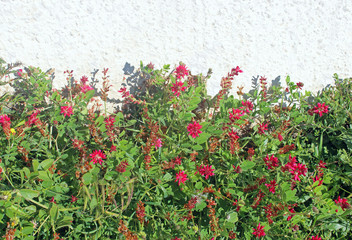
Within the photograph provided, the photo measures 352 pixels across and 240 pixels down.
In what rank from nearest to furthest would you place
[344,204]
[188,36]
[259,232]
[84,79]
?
[259,232] → [344,204] → [84,79] → [188,36]

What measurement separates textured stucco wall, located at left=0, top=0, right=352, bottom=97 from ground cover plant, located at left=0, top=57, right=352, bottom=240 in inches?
7.1

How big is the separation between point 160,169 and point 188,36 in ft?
A: 3.87

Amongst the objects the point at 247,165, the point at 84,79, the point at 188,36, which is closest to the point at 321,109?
the point at 247,165

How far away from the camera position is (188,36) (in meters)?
2.79

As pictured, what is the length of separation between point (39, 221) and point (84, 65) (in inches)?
47.9

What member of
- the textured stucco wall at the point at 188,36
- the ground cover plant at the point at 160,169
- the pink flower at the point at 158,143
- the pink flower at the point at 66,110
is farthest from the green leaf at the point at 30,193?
the textured stucco wall at the point at 188,36

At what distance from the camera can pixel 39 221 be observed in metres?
2.07

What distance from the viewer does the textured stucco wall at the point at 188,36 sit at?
257cm

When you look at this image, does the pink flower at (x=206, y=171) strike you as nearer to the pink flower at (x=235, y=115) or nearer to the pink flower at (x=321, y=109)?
the pink flower at (x=235, y=115)

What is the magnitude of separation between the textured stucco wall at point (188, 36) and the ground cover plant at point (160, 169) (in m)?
0.18

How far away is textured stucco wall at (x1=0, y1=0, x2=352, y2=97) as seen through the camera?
2.57 metres

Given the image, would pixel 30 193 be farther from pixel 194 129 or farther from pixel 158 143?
pixel 194 129

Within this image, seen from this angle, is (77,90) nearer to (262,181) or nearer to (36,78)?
(36,78)

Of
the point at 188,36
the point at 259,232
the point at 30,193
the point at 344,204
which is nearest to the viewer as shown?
the point at 30,193
